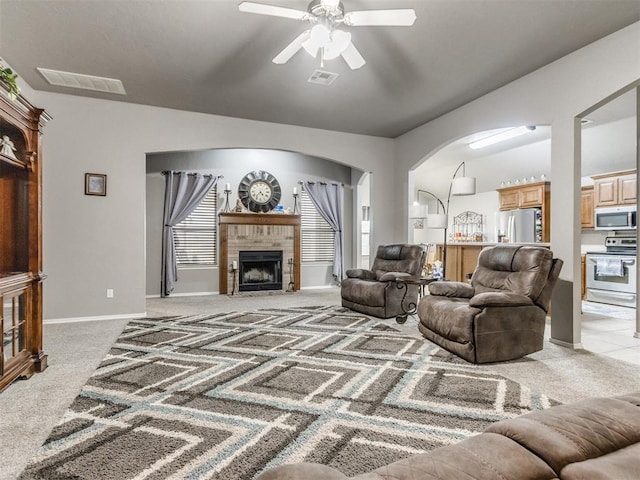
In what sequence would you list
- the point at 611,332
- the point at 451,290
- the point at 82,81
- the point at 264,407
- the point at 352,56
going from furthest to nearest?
the point at 611,332 → the point at 82,81 → the point at 451,290 → the point at 352,56 → the point at 264,407

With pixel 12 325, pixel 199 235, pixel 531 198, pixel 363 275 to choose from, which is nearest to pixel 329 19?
pixel 12 325

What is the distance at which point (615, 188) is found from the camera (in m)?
6.56

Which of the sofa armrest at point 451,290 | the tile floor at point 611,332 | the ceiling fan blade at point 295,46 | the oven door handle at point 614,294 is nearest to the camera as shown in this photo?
the ceiling fan blade at point 295,46

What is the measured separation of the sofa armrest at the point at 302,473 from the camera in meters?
0.70

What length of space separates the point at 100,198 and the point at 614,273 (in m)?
8.15

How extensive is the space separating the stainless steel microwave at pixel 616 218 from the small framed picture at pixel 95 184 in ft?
26.7

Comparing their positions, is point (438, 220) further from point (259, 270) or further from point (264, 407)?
point (259, 270)

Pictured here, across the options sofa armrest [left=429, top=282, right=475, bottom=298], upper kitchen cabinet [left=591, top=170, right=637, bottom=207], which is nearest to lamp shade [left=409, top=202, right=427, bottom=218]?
sofa armrest [left=429, top=282, right=475, bottom=298]

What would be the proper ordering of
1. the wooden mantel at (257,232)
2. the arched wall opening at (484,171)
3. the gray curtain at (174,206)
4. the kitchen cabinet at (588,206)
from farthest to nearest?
1. the wooden mantel at (257,232)
2. the kitchen cabinet at (588,206)
3. the gray curtain at (174,206)
4. the arched wall opening at (484,171)

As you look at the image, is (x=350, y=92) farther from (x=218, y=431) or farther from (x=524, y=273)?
(x=218, y=431)

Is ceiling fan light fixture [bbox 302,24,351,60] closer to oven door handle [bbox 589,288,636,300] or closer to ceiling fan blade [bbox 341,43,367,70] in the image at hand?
ceiling fan blade [bbox 341,43,367,70]

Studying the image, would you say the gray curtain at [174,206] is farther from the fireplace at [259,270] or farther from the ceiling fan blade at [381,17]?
the ceiling fan blade at [381,17]

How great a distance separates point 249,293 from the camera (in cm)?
711

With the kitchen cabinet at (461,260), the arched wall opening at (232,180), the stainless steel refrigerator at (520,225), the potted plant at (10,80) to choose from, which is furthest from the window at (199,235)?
the stainless steel refrigerator at (520,225)
